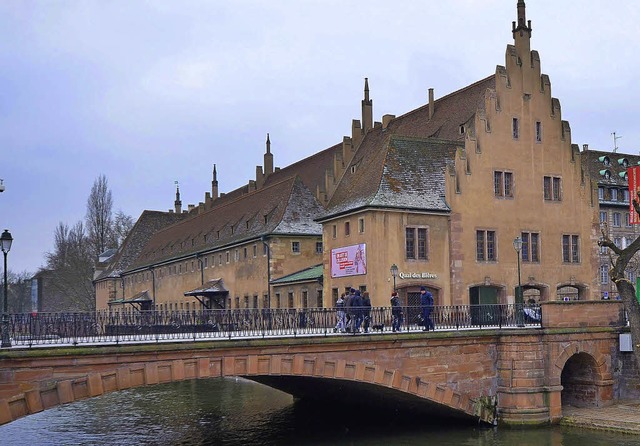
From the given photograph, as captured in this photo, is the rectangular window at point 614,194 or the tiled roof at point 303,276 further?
the rectangular window at point 614,194

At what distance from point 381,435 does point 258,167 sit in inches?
2340

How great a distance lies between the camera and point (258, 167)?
88.3m

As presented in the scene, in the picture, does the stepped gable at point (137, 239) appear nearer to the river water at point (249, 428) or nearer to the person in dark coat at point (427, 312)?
the river water at point (249, 428)

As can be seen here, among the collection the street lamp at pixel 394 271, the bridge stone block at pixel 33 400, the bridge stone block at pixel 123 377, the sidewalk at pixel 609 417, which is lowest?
the sidewalk at pixel 609 417

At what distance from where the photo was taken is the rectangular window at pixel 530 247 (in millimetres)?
45781

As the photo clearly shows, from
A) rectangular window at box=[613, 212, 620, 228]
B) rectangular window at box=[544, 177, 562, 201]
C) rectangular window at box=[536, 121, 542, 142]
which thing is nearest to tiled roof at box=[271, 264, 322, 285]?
rectangular window at box=[544, 177, 562, 201]

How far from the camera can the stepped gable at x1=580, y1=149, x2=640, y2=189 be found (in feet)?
259

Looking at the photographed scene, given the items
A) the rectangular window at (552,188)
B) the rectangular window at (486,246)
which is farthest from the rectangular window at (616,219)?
the rectangular window at (486,246)

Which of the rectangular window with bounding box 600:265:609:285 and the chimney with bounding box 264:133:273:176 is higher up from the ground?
the chimney with bounding box 264:133:273:176

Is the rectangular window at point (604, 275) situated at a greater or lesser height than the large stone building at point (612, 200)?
lesser

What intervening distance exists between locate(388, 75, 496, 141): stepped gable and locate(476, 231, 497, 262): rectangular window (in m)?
6.27

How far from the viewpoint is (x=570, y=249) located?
155ft

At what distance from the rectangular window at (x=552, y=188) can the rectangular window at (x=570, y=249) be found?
2306mm

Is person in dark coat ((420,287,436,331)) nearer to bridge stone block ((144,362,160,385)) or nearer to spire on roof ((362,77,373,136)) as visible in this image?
bridge stone block ((144,362,160,385))
